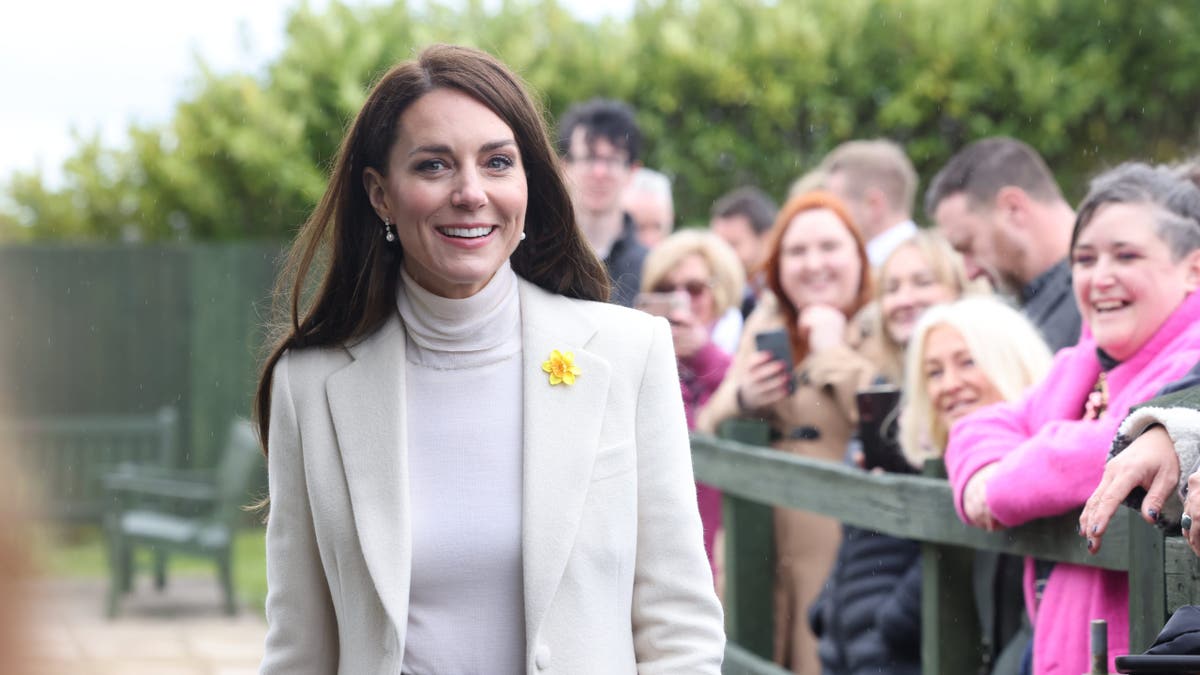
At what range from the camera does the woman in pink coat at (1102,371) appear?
352 cm

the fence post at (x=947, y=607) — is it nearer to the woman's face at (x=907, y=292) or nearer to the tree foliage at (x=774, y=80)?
the woman's face at (x=907, y=292)

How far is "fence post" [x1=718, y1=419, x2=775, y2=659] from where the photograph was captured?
5.54m

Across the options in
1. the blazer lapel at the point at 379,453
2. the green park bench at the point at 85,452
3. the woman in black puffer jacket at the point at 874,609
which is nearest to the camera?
the blazer lapel at the point at 379,453

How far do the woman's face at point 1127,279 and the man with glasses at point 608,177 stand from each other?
361 cm

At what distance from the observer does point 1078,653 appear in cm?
354

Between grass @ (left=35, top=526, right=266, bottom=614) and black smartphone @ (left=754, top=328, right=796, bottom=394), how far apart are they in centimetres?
577

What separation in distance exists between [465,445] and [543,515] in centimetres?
17

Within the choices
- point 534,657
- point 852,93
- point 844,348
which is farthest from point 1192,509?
point 852,93

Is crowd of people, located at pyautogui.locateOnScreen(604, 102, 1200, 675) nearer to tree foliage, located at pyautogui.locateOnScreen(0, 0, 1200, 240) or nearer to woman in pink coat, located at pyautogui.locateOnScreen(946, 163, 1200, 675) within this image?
woman in pink coat, located at pyautogui.locateOnScreen(946, 163, 1200, 675)

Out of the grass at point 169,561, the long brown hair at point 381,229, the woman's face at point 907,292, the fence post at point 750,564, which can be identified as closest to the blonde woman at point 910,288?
the woman's face at point 907,292

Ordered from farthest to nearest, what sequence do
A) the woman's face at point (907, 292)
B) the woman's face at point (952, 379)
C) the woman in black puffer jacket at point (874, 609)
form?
the woman's face at point (907, 292), the woman in black puffer jacket at point (874, 609), the woman's face at point (952, 379)

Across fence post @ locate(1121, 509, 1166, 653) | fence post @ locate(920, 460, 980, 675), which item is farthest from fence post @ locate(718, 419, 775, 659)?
fence post @ locate(1121, 509, 1166, 653)

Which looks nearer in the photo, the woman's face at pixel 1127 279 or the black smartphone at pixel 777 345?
the woman's face at pixel 1127 279

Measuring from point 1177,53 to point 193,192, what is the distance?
760 centimetres
